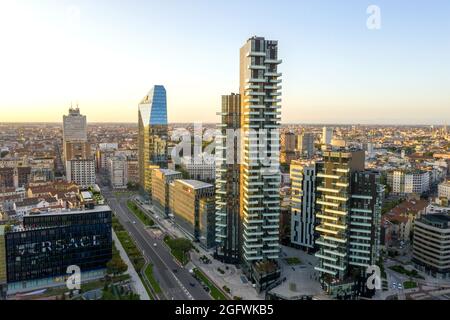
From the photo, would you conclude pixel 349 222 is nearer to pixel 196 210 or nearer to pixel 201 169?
pixel 196 210

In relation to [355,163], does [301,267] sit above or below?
below

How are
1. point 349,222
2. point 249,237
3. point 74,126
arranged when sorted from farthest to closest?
point 74,126
point 249,237
point 349,222

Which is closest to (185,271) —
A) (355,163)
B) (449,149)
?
(355,163)

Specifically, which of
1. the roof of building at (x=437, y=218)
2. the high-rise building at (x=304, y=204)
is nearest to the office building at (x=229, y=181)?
the high-rise building at (x=304, y=204)

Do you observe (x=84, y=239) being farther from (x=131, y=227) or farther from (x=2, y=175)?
(x=2, y=175)

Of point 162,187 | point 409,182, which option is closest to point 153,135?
point 162,187

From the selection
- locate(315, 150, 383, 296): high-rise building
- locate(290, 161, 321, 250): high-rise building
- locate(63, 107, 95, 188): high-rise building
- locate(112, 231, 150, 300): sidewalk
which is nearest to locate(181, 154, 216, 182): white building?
locate(63, 107, 95, 188): high-rise building

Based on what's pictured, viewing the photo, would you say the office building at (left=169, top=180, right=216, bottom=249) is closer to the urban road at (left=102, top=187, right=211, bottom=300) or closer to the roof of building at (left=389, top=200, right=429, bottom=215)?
the urban road at (left=102, top=187, right=211, bottom=300)
